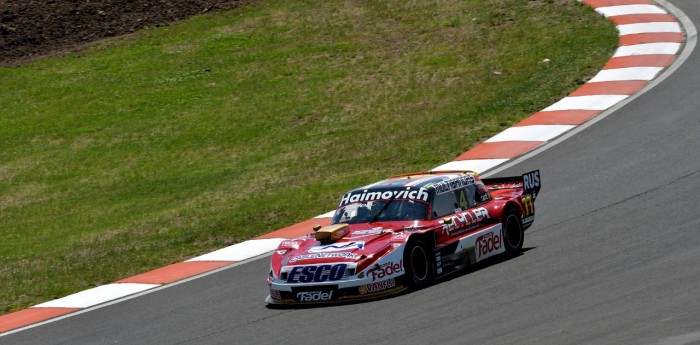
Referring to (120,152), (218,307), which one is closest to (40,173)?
(120,152)

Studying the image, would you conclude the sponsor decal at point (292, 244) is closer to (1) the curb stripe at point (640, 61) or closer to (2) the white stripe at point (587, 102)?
(2) the white stripe at point (587, 102)

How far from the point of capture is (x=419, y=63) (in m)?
20.8

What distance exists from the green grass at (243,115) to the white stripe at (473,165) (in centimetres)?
38

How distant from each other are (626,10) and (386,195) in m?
11.4

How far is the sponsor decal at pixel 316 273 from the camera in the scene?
11.2 metres

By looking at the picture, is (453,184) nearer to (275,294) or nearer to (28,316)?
(275,294)

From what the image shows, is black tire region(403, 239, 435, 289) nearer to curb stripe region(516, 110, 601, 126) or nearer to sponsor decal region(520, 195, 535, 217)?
sponsor decal region(520, 195, 535, 217)

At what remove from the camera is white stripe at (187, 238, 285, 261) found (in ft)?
47.1

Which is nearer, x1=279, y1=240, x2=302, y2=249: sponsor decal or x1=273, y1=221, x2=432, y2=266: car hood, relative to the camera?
x1=273, y1=221, x2=432, y2=266: car hood

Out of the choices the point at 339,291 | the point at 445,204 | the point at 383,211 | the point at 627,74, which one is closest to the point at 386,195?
the point at 383,211

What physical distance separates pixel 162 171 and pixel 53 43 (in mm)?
6436

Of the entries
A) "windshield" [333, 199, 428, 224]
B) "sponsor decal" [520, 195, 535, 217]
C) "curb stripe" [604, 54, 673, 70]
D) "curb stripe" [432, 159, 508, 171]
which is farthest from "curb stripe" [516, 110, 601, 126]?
"windshield" [333, 199, 428, 224]

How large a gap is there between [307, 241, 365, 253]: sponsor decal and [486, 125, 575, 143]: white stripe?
590cm

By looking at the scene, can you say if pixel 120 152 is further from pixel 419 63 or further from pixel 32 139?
pixel 419 63
